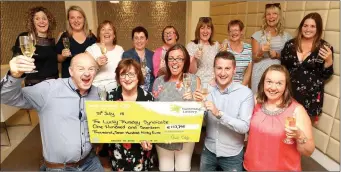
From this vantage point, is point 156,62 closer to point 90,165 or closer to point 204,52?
point 204,52

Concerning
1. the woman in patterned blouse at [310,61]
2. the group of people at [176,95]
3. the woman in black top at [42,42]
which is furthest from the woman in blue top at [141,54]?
the woman in patterned blouse at [310,61]

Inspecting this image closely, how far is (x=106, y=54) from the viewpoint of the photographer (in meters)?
2.76

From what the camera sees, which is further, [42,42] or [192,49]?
[192,49]

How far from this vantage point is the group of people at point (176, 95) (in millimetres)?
1805

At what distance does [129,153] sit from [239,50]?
1677mm

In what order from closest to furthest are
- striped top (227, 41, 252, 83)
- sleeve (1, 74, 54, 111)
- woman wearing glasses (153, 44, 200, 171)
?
sleeve (1, 74, 54, 111)
woman wearing glasses (153, 44, 200, 171)
striped top (227, 41, 252, 83)

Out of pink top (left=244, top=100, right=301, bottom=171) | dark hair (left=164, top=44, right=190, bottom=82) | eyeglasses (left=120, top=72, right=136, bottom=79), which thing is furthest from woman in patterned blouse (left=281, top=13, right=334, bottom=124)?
eyeglasses (left=120, top=72, right=136, bottom=79)

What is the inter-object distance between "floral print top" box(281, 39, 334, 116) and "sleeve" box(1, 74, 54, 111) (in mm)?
2376

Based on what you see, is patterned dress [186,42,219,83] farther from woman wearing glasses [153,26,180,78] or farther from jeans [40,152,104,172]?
jeans [40,152,104,172]

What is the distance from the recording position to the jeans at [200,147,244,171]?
81.1 inches

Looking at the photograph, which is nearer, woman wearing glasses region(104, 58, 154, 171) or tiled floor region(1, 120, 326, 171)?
woman wearing glasses region(104, 58, 154, 171)

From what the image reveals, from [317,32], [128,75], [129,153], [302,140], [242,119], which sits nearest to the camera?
[302,140]

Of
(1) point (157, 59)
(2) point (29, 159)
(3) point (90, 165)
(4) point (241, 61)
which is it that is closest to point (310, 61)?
(4) point (241, 61)

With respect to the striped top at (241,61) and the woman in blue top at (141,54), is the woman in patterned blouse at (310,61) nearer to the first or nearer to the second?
the striped top at (241,61)
